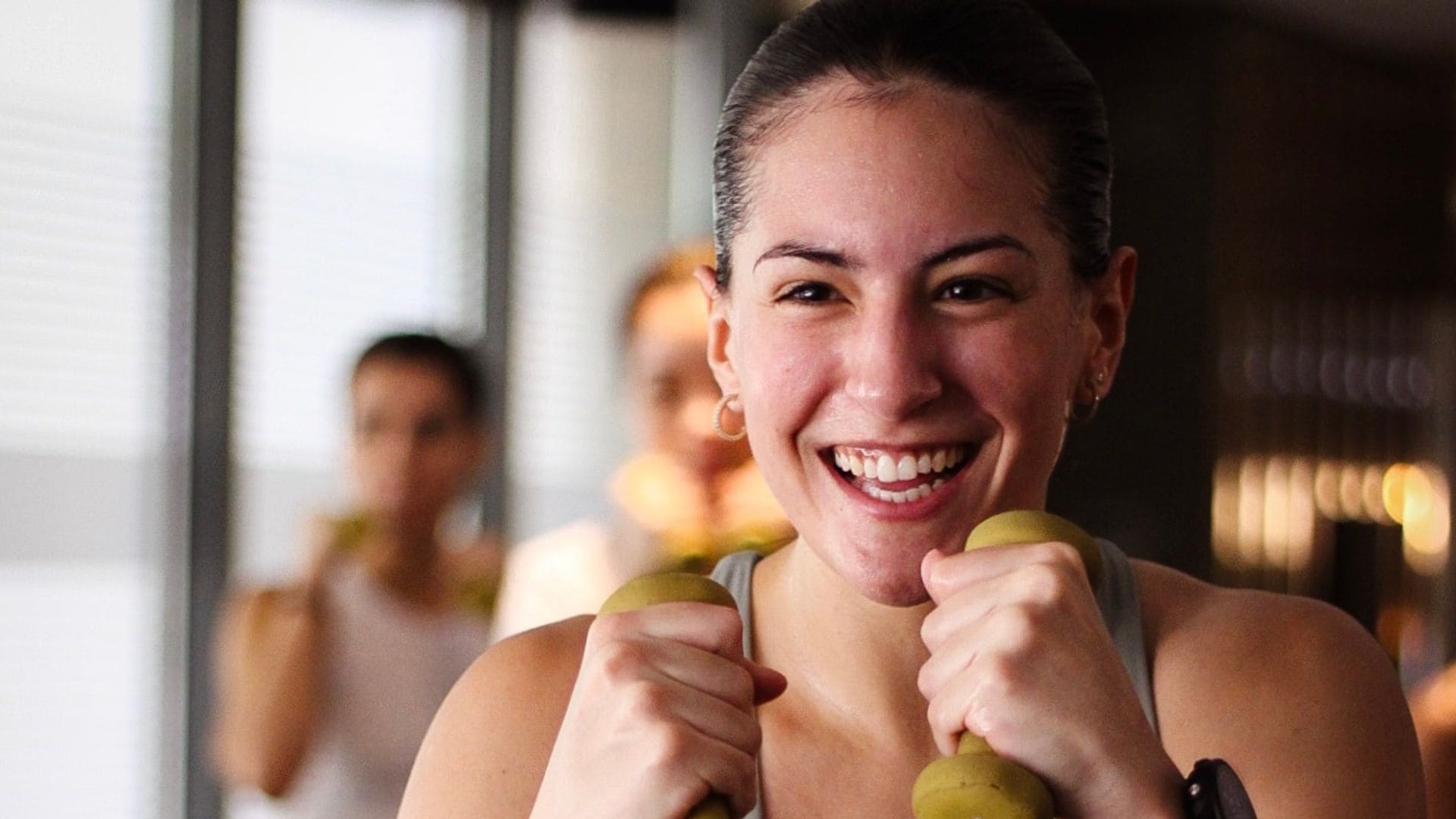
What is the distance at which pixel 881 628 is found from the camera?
3.42 ft

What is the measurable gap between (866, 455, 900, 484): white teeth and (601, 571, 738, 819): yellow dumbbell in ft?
0.41

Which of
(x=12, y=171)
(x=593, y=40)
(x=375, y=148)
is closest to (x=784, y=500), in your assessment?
(x=12, y=171)

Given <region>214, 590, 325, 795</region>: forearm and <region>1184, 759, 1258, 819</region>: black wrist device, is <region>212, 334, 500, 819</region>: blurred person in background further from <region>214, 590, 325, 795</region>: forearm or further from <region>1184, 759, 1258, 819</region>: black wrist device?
<region>1184, 759, 1258, 819</region>: black wrist device

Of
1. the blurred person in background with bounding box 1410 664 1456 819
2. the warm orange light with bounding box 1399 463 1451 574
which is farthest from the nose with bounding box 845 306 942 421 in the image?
the warm orange light with bounding box 1399 463 1451 574

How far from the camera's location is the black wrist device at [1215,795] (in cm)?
75

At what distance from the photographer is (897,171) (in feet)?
2.90

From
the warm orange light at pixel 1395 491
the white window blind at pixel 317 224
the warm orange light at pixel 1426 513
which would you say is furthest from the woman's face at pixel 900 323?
the warm orange light at pixel 1426 513

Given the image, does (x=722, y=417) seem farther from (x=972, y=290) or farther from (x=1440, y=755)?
(x=1440, y=755)

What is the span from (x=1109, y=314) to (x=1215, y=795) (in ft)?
1.13

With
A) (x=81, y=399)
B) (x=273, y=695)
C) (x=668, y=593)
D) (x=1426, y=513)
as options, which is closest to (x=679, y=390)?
(x=273, y=695)

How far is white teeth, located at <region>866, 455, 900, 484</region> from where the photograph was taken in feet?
2.96

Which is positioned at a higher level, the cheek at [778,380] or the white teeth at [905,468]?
the cheek at [778,380]

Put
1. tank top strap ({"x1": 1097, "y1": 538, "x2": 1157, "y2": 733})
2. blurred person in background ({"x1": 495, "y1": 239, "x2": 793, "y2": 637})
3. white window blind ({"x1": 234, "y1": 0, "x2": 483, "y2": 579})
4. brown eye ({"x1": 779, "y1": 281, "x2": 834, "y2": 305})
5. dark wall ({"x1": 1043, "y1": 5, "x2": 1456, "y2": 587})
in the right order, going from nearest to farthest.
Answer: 1. brown eye ({"x1": 779, "y1": 281, "x2": 834, "y2": 305})
2. tank top strap ({"x1": 1097, "y1": 538, "x2": 1157, "y2": 733})
3. blurred person in background ({"x1": 495, "y1": 239, "x2": 793, "y2": 637})
4. white window blind ({"x1": 234, "y1": 0, "x2": 483, "y2": 579})
5. dark wall ({"x1": 1043, "y1": 5, "x2": 1456, "y2": 587})

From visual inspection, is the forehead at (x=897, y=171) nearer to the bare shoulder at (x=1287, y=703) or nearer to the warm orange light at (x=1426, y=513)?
the bare shoulder at (x=1287, y=703)
